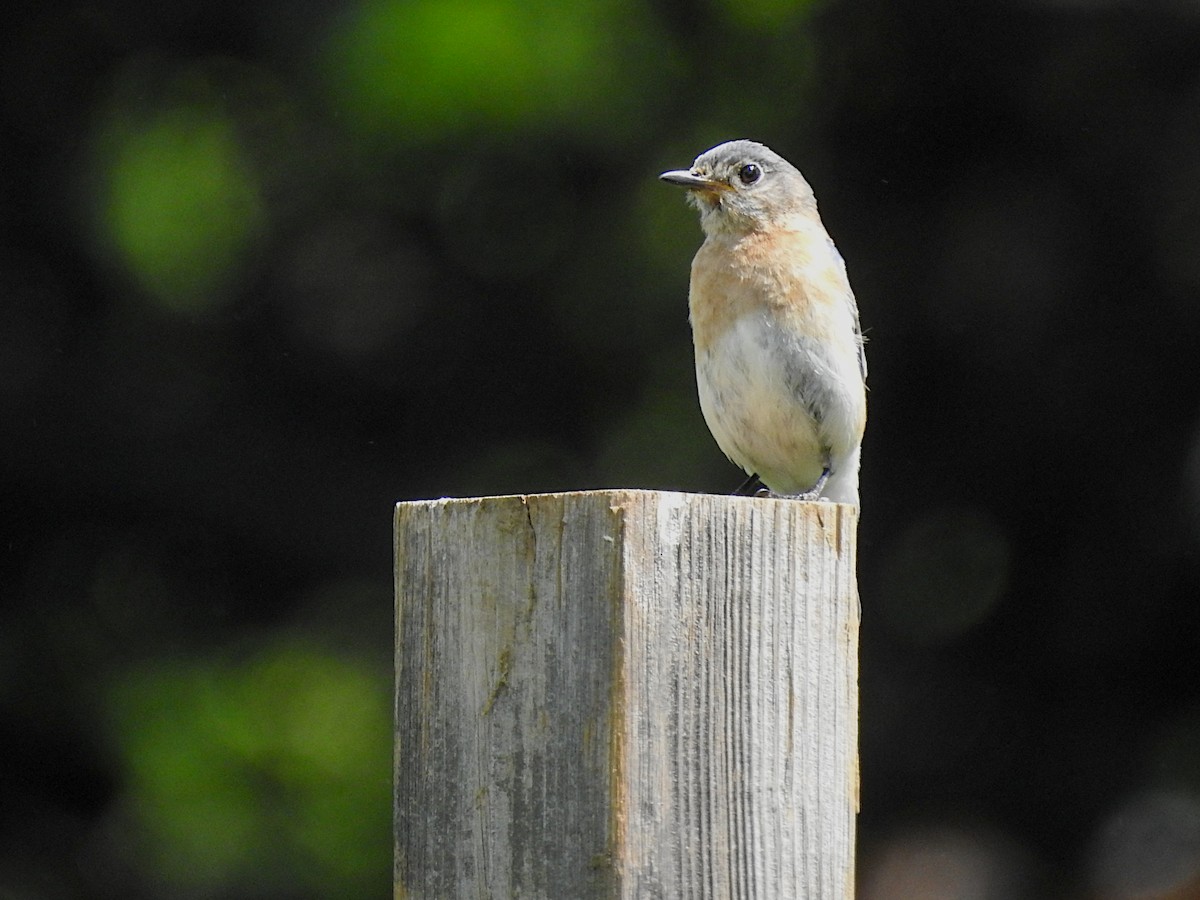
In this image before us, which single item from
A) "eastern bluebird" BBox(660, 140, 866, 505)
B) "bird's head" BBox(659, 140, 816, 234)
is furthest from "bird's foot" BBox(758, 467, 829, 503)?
"bird's head" BBox(659, 140, 816, 234)

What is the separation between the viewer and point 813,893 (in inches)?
71.1

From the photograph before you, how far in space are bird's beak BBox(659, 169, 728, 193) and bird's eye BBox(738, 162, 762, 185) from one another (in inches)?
2.6

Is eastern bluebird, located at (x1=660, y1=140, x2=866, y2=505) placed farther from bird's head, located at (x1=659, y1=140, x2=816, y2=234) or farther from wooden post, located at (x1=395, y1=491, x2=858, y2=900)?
wooden post, located at (x1=395, y1=491, x2=858, y2=900)

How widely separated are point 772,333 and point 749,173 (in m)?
0.56

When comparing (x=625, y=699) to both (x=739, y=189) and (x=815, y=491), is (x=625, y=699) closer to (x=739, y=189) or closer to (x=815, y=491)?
(x=815, y=491)

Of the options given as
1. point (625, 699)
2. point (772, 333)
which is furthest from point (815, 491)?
point (625, 699)

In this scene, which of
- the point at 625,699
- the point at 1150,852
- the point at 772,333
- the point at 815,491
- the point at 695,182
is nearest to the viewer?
the point at 625,699

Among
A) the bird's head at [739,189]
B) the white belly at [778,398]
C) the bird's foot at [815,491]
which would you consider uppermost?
the bird's head at [739,189]

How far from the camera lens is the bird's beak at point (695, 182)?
160 inches

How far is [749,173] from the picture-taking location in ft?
13.7

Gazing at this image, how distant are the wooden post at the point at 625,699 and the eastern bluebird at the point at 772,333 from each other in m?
1.96

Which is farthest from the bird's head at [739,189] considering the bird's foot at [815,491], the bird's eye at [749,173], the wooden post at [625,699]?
the wooden post at [625,699]

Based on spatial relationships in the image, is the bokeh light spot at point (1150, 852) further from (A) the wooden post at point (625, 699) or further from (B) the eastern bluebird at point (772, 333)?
(A) the wooden post at point (625, 699)

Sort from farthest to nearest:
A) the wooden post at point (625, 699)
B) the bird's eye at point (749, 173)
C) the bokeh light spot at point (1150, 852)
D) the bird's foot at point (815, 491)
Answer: the bokeh light spot at point (1150, 852)
the bird's eye at point (749, 173)
the bird's foot at point (815, 491)
the wooden post at point (625, 699)
